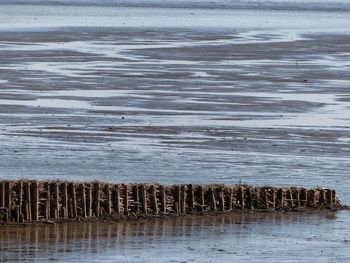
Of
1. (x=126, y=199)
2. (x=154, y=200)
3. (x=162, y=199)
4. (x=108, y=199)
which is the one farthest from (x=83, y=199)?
(x=162, y=199)

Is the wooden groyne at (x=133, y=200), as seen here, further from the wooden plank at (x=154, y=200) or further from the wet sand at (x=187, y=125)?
the wet sand at (x=187, y=125)

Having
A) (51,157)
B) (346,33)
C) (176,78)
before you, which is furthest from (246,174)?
(346,33)

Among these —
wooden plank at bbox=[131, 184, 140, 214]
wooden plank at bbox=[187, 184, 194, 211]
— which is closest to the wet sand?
wooden plank at bbox=[187, 184, 194, 211]

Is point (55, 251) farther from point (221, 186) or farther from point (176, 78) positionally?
point (176, 78)

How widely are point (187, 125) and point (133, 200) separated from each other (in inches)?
644

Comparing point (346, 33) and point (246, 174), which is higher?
point (346, 33)

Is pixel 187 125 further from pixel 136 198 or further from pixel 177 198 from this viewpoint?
pixel 136 198

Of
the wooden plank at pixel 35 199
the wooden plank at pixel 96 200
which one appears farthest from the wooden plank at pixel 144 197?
the wooden plank at pixel 35 199

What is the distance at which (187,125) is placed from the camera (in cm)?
4378

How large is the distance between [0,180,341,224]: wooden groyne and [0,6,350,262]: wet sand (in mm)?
960

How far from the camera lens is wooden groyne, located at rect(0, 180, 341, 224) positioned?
26.0m

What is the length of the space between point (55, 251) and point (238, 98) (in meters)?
28.6

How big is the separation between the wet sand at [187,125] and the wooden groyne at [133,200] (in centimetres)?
96

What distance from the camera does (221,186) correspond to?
28.5m
